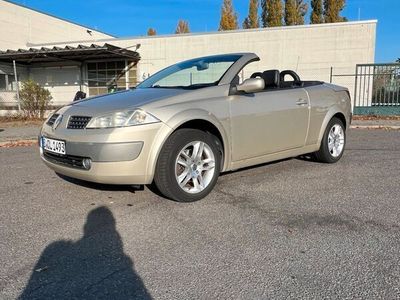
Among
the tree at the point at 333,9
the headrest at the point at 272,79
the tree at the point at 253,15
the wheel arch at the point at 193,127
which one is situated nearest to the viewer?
the wheel arch at the point at 193,127

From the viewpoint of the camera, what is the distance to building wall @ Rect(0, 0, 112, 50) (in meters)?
23.1

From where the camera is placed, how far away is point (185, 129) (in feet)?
13.3

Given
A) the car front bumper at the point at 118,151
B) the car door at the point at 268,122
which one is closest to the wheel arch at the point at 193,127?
the car front bumper at the point at 118,151

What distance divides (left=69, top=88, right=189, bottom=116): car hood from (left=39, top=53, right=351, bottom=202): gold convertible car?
1cm

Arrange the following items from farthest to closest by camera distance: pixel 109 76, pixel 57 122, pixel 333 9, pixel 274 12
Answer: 1. pixel 274 12
2. pixel 333 9
3. pixel 109 76
4. pixel 57 122

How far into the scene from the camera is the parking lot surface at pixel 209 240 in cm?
238

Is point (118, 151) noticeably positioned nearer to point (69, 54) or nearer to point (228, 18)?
point (69, 54)

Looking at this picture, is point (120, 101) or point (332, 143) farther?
point (332, 143)

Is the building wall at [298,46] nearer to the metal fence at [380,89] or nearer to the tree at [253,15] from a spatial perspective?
the metal fence at [380,89]

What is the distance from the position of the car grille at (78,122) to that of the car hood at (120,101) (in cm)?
8

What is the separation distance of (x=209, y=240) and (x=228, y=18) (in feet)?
138

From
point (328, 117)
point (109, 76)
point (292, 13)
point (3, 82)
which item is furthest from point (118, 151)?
point (292, 13)

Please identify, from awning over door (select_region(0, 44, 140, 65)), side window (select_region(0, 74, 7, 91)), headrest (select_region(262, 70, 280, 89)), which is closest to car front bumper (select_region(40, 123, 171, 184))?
headrest (select_region(262, 70, 280, 89))

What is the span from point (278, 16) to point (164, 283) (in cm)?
3611
